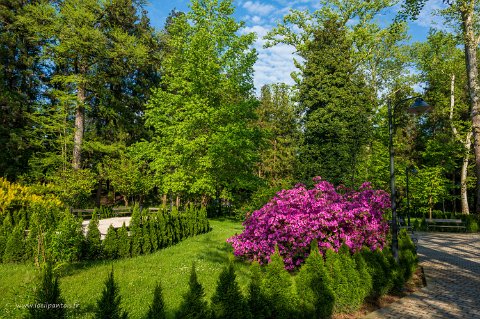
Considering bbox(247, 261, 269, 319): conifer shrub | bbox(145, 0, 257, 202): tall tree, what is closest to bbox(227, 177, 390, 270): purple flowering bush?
bbox(247, 261, 269, 319): conifer shrub

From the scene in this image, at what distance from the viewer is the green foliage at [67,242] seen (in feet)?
34.1

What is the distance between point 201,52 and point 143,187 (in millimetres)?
13260

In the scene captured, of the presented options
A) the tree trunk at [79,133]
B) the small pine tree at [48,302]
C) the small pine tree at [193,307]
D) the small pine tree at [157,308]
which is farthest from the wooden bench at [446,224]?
the tree trunk at [79,133]

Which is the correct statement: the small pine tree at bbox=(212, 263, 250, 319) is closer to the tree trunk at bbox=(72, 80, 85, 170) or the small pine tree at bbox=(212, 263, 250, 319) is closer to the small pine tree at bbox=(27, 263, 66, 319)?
the small pine tree at bbox=(27, 263, 66, 319)

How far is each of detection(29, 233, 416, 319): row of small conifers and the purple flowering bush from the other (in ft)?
4.29

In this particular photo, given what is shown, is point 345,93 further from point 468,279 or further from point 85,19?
point 85,19

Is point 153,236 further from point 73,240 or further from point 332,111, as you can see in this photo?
point 332,111

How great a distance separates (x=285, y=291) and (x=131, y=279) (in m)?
4.68

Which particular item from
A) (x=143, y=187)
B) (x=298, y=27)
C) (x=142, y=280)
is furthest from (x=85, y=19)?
(x=142, y=280)

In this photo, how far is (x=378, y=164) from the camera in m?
31.8

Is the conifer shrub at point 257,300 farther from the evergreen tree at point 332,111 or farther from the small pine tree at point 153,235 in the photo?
the evergreen tree at point 332,111

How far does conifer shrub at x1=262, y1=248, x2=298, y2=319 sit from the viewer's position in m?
5.70

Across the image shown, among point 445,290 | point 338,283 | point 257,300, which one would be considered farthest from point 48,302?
point 445,290

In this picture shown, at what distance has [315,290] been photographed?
648cm
